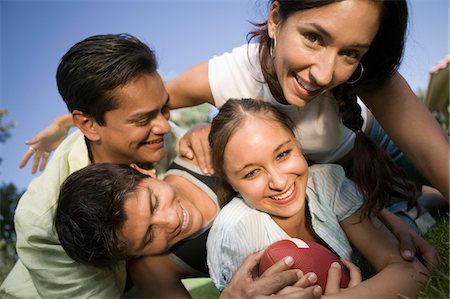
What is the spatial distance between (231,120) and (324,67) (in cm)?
72

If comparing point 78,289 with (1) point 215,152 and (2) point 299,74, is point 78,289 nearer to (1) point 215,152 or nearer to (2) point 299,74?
(1) point 215,152

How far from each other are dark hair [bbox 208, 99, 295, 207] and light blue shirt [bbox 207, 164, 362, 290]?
286 millimetres

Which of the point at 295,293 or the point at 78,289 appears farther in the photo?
the point at 78,289

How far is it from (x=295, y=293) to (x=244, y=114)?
106cm

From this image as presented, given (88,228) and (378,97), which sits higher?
(378,97)

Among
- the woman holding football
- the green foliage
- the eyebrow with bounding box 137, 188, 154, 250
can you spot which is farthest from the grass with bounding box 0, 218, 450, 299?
Result: the eyebrow with bounding box 137, 188, 154, 250

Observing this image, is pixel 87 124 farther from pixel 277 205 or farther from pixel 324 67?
pixel 324 67

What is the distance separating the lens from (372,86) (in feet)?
8.61

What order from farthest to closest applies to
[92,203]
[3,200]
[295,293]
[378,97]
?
[3,200]
[92,203]
[378,97]
[295,293]

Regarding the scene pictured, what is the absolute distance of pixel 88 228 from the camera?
112 inches

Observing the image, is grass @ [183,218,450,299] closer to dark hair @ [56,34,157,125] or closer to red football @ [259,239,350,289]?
red football @ [259,239,350,289]

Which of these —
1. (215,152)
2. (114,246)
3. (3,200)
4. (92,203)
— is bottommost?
(3,200)

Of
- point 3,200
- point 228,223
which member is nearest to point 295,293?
point 228,223

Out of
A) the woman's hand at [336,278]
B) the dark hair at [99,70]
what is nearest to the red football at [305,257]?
the woman's hand at [336,278]
